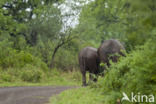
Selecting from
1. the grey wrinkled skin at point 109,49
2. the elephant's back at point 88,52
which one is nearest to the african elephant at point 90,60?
the elephant's back at point 88,52

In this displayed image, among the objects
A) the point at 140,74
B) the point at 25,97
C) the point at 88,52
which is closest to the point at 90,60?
the point at 88,52

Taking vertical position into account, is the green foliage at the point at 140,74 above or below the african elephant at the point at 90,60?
above

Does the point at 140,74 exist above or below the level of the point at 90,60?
above

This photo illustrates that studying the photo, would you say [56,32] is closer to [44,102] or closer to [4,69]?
[4,69]

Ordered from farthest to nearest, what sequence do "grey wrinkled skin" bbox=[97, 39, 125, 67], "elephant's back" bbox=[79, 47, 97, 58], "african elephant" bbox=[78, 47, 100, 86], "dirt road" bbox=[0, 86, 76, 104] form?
"elephant's back" bbox=[79, 47, 97, 58], "african elephant" bbox=[78, 47, 100, 86], "grey wrinkled skin" bbox=[97, 39, 125, 67], "dirt road" bbox=[0, 86, 76, 104]

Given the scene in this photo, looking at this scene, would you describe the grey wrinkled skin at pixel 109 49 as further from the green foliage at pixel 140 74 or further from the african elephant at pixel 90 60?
the green foliage at pixel 140 74

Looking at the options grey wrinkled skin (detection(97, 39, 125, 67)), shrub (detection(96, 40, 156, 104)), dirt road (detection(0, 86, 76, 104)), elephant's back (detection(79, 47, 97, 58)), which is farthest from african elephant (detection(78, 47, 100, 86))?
shrub (detection(96, 40, 156, 104))

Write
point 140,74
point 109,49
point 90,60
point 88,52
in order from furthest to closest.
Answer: point 88,52, point 90,60, point 109,49, point 140,74

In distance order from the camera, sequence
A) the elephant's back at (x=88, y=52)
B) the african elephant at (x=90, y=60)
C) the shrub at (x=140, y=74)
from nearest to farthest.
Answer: the shrub at (x=140, y=74)
the african elephant at (x=90, y=60)
the elephant's back at (x=88, y=52)

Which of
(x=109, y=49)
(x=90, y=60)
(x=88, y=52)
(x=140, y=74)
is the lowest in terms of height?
(x=90, y=60)

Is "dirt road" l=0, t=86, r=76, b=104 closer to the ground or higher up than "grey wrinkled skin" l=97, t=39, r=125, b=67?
closer to the ground

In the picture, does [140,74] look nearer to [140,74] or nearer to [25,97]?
[140,74]

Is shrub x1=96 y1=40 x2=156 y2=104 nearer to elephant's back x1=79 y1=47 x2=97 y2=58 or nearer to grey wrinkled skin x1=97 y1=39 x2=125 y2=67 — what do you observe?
grey wrinkled skin x1=97 y1=39 x2=125 y2=67

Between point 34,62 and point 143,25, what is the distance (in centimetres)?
1841
